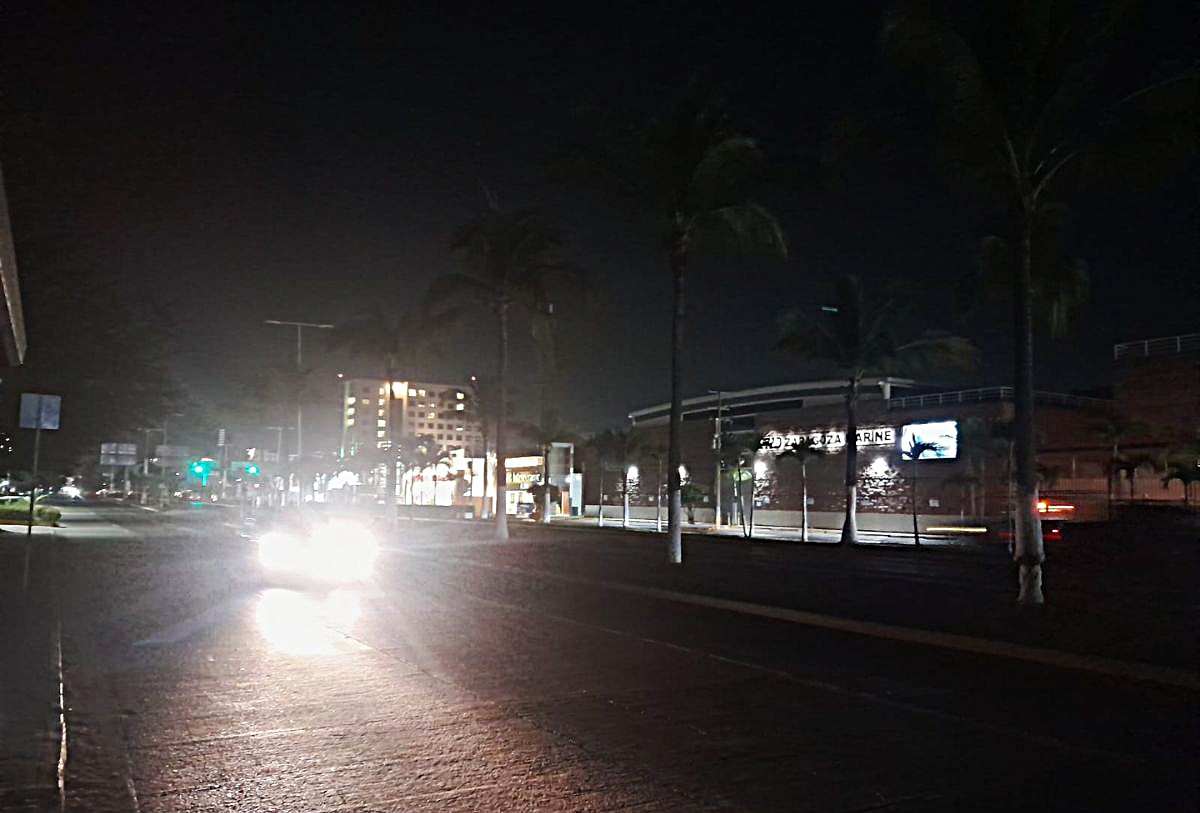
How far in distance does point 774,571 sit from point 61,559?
60.3 ft

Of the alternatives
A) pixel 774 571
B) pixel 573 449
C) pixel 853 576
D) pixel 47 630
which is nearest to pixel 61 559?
pixel 47 630

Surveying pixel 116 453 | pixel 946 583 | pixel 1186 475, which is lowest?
pixel 946 583

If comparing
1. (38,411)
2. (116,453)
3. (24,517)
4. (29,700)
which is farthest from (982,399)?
(29,700)

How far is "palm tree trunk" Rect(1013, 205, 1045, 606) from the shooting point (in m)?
17.3

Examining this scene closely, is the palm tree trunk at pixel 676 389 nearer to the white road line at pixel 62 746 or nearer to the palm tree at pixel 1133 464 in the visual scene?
the white road line at pixel 62 746

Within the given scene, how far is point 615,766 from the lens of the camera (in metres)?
7.54

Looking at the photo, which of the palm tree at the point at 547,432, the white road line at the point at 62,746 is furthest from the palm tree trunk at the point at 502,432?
the palm tree at the point at 547,432

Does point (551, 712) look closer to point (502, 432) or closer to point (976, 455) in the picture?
point (502, 432)

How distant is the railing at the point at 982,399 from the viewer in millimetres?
51844

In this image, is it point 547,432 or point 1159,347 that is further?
point 547,432

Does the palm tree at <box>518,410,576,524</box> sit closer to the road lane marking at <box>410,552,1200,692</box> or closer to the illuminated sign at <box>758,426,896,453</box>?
the illuminated sign at <box>758,426,896,453</box>

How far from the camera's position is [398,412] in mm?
61406

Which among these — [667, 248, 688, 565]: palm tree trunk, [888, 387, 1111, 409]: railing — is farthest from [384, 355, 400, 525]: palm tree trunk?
[888, 387, 1111, 409]: railing

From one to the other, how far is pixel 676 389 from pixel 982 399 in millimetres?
31270
